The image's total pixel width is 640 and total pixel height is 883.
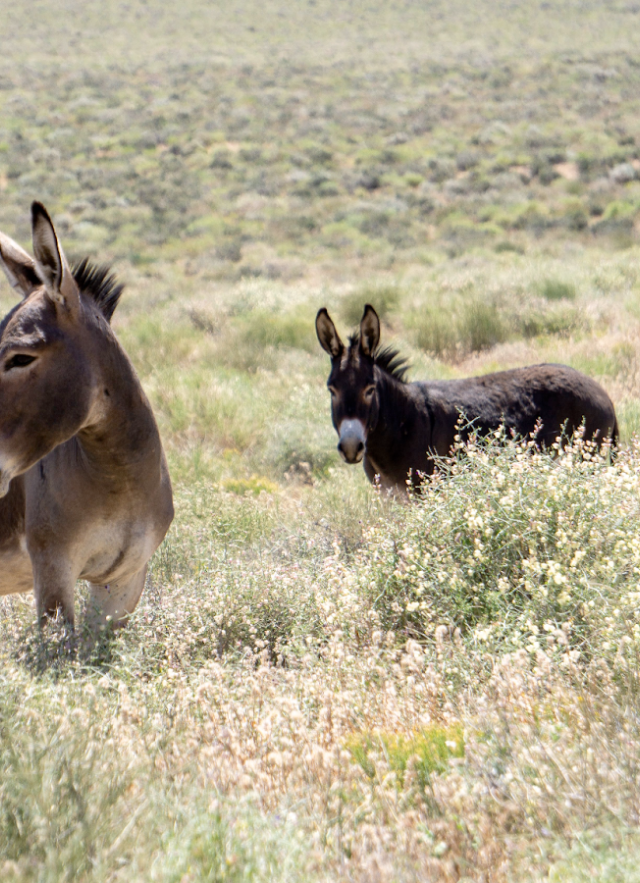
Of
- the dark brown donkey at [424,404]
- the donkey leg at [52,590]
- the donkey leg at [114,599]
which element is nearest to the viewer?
the donkey leg at [52,590]

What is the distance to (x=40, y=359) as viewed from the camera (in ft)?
9.04

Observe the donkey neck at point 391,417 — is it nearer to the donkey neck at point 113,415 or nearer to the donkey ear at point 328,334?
the donkey ear at point 328,334

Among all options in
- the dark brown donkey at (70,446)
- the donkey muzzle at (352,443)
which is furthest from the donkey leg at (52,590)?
the donkey muzzle at (352,443)

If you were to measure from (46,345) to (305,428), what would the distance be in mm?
5461

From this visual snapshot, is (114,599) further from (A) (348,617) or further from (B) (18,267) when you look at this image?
(B) (18,267)

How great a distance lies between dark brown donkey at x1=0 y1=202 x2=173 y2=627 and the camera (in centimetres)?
271

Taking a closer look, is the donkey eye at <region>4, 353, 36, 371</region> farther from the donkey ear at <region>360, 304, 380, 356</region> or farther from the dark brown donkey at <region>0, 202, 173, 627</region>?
the donkey ear at <region>360, 304, 380, 356</region>

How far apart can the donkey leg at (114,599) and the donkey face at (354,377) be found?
1818 millimetres

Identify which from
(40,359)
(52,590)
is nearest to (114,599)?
(52,590)

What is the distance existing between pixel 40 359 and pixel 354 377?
2.96 metres

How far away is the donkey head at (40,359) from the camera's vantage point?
2.65 m

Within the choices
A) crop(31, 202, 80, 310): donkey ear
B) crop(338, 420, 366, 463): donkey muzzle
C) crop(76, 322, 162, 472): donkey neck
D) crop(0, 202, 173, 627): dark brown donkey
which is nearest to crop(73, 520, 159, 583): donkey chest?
crop(0, 202, 173, 627): dark brown donkey

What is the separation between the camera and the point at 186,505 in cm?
624

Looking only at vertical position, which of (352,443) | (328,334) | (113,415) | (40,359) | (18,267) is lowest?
(352,443)
